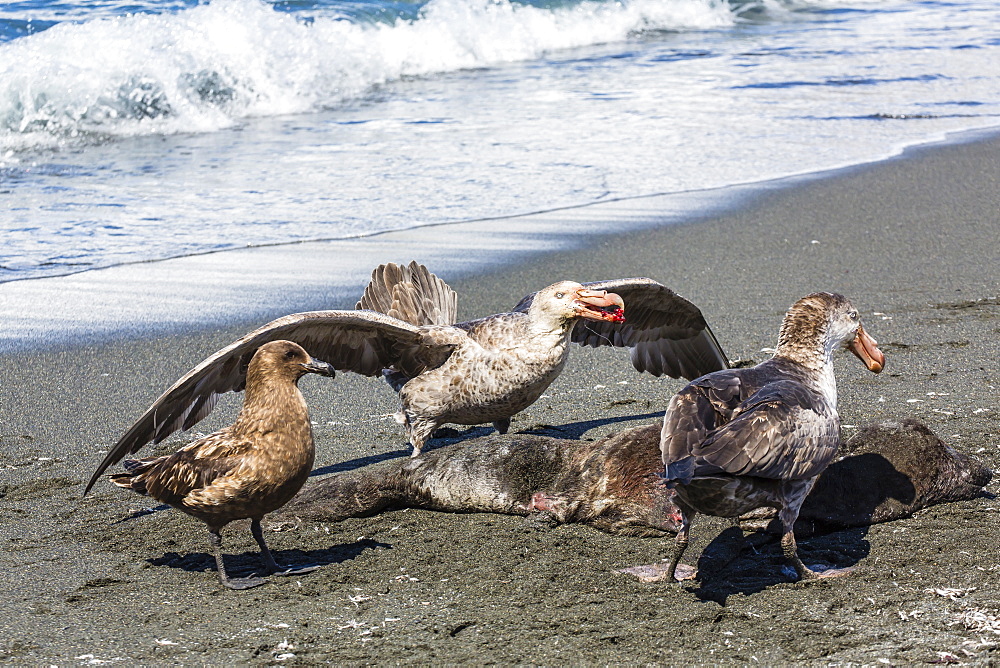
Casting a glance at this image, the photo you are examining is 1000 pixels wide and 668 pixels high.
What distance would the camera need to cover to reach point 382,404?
616 centimetres

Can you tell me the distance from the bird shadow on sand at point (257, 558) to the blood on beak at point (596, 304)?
1458 mm

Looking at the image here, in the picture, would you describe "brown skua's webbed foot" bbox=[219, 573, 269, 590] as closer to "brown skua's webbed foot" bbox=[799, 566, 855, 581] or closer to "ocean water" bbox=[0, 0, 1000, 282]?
"brown skua's webbed foot" bbox=[799, 566, 855, 581]

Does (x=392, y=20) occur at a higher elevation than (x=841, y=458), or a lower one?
higher

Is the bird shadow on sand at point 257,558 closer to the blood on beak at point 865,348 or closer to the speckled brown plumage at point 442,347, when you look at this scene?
the speckled brown plumage at point 442,347

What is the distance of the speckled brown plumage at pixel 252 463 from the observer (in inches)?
157

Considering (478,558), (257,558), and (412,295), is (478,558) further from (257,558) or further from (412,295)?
(412,295)

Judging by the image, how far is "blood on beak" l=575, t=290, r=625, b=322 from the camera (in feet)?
16.9

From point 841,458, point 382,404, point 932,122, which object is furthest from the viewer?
point 932,122

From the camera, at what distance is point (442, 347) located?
5.57 meters

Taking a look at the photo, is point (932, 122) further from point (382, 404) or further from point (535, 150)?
point (382, 404)

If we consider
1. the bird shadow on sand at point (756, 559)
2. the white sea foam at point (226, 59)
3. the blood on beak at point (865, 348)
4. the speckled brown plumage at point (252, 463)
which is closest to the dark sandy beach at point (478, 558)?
the bird shadow on sand at point (756, 559)

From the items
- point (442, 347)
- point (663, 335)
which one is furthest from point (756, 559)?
point (663, 335)

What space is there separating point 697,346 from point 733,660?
115 inches

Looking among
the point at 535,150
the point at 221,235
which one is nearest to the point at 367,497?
the point at 221,235
